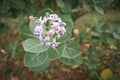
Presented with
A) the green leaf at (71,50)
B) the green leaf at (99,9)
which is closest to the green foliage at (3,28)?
the green leaf at (99,9)

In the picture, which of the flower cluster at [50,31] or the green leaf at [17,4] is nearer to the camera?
the flower cluster at [50,31]

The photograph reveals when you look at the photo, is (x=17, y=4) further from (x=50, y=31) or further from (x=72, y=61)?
(x=50, y=31)

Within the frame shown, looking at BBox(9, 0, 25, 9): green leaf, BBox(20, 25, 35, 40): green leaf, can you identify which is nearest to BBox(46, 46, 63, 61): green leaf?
BBox(20, 25, 35, 40): green leaf

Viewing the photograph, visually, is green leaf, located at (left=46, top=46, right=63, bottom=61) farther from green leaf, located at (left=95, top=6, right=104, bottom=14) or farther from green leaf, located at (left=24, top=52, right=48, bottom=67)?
green leaf, located at (left=95, top=6, right=104, bottom=14)

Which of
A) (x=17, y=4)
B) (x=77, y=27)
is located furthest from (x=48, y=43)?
(x=77, y=27)

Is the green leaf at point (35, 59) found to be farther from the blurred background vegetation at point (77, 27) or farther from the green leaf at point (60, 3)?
the green leaf at point (60, 3)

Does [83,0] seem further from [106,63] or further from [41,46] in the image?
[106,63]

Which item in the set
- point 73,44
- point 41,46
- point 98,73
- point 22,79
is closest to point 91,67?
point 98,73
